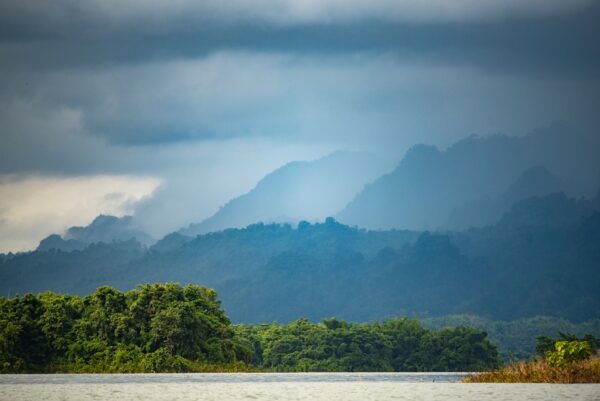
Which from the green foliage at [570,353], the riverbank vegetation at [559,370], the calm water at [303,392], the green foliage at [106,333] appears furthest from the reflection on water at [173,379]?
the green foliage at [570,353]

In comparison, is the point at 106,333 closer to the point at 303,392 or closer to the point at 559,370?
the point at 303,392

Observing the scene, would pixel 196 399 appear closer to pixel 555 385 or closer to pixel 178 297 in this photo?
pixel 555 385

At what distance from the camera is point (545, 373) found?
49.2 metres

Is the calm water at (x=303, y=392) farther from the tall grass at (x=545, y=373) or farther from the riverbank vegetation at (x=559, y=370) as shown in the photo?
the riverbank vegetation at (x=559, y=370)

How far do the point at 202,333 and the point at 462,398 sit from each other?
5012 cm

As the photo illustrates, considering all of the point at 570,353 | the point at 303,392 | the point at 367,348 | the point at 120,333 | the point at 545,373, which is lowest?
the point at 303,392

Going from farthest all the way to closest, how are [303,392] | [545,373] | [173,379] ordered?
[173,379] < [545,373] < [303,392]

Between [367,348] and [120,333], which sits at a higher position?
[367,348]

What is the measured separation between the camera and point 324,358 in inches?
5271

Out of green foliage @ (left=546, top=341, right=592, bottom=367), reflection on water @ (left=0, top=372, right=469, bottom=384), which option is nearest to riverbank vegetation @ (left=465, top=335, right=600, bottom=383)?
green foliage @ (left=546, top=341, right=592, bottom=367)

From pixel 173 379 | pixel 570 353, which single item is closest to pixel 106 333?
pixel 173 379

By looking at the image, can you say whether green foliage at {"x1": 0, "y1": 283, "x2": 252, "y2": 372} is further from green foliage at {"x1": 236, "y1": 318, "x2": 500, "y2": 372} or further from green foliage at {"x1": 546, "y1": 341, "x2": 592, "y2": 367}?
green foliage at {"x1": 236, "y1": 318, "x2": 500, "y2": 372}

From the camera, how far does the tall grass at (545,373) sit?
155 feet

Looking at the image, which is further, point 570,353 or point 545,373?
point 570,353
